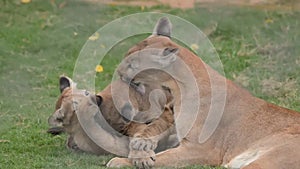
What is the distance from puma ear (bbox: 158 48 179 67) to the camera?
823 cm

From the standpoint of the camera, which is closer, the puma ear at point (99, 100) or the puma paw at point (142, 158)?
the puma paw at point (142, 158)

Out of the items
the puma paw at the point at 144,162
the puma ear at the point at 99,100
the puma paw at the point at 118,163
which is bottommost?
the puma paw at the point at 118,163

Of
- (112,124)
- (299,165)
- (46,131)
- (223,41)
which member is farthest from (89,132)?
(223,41)

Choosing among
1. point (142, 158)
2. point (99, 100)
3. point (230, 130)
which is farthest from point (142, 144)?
point (230, 130)

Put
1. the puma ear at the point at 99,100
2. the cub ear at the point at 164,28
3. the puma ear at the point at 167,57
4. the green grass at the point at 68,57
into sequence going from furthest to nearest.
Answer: the green grass at the point at 68,57 < the cub ear at the point at 164,28 < the puma ear at the point at 99,100 < the puma ear at the point at 167,57

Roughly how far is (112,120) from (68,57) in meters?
4.29

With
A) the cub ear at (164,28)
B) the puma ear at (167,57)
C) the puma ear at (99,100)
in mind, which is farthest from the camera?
the cub ear at (164,28)

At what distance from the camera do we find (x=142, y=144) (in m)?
8.30

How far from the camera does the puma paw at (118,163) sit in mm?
8109

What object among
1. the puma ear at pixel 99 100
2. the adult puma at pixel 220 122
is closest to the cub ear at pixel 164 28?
the adult puma at pixel 220 122

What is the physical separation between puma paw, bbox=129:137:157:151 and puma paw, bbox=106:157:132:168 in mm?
165

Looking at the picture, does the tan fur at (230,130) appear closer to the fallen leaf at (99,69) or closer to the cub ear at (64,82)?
the cub ear at (64,82)

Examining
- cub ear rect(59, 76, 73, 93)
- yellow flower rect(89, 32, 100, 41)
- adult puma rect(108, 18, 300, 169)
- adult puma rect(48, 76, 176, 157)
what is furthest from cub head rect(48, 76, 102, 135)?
yellow flower rect(89, 32, 100, 41)

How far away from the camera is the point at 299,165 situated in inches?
298
